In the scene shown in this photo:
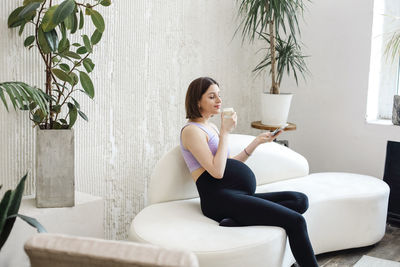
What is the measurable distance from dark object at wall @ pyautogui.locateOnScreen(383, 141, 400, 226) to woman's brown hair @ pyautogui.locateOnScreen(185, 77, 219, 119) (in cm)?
177

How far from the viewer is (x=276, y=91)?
12.8ft

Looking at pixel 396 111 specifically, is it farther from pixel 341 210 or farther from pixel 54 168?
pixel 54 168

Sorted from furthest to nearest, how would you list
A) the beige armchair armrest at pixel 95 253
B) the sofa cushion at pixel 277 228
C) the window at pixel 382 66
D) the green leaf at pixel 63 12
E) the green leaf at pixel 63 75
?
the window at pixel 382 66 < the green leaf at pixel 63 75 < the sofa cushion at pixel 277 228 < the green leaf at pixel 63 12 < the beige armchair armrest at pixel 95 253

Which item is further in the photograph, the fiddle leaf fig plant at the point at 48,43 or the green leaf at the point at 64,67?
the green leaf at the point at 64,67

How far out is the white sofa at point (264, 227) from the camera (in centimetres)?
233

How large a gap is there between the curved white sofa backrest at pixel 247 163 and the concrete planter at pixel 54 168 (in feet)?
2.07

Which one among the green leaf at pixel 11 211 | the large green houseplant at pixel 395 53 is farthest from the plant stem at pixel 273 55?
the green leaf at pixel 11 211

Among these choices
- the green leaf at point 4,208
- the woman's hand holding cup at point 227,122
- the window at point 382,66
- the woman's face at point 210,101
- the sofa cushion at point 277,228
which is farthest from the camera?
the window at point 382,66

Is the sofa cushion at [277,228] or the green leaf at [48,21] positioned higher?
the green leaf at [48,21]

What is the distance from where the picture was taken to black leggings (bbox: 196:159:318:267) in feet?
8.08

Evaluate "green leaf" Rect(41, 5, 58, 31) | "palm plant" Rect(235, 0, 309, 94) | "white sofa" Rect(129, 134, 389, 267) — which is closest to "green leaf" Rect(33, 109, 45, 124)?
"green leaf" Rect(41, 5, 58, 31)

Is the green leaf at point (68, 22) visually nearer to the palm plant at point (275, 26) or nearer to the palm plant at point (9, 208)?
the palm plant at point (9, 208)

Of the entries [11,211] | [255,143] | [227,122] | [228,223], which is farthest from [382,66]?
[11,211]

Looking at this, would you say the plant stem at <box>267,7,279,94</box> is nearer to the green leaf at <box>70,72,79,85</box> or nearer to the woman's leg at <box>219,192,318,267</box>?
the woman's leg at <box>219,192,318,267</box>
